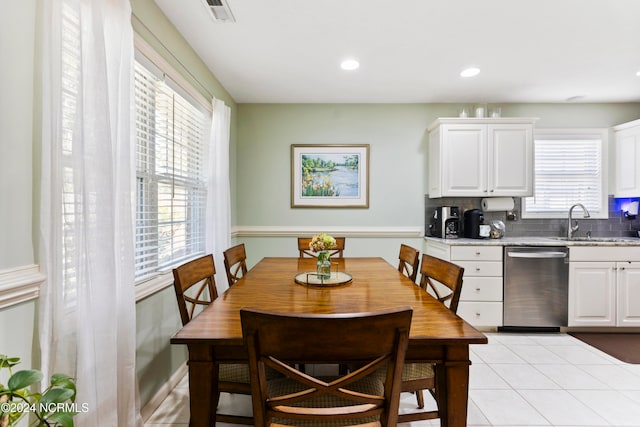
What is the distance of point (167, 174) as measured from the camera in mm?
2174

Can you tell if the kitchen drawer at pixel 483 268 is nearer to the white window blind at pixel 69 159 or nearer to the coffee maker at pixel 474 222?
the coffee maker at pixel 474 222

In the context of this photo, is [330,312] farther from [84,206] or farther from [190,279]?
[84,206]

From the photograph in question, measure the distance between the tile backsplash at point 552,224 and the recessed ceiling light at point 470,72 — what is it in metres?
1.37

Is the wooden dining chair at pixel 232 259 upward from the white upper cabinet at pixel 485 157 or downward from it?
downward

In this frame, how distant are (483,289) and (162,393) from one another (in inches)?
114

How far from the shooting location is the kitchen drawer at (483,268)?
10.2ft

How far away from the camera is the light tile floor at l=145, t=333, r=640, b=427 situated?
1858mm

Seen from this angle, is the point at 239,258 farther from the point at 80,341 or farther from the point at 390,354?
the point at 390,354

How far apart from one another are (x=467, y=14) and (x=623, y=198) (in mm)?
3181

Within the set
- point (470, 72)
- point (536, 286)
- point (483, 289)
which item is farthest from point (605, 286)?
point (470, 72)

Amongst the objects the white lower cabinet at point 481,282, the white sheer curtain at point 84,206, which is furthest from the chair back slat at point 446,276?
the white sheer curtain at point 84,206

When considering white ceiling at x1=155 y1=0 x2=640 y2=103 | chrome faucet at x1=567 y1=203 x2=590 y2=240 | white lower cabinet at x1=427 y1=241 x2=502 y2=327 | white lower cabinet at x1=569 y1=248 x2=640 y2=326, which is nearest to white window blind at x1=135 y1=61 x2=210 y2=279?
white ceiling at x1=155 y1=0 x2=640 y2=103

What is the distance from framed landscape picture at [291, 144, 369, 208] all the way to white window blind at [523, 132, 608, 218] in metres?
1.95

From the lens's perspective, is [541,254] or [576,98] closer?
[541,254]
